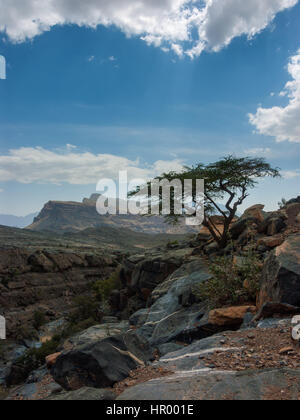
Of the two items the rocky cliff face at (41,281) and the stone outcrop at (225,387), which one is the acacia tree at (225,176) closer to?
the stone outcrop at (225,387)

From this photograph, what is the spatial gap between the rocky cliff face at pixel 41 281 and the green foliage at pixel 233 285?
22.3 m

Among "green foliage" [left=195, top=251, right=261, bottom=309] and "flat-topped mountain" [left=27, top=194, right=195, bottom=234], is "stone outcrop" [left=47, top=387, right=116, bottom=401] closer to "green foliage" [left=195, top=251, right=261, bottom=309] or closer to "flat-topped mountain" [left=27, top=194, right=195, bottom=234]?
"green foliage" [left=195, top=251, right=261, bottom=309]

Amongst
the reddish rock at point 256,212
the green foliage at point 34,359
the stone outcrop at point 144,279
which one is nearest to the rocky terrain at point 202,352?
the reddish rock at point 256,212

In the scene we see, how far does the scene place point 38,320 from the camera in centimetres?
2455

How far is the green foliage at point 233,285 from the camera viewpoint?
6.53 meters

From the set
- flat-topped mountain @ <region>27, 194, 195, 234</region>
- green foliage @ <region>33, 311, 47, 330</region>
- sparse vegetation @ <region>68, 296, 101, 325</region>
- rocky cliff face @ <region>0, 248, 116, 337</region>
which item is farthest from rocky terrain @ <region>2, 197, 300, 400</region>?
flat-topped mountain @ <region>27, 194, 195, 234</region>

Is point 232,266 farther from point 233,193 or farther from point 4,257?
point 4,257

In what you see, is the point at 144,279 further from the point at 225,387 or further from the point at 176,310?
the point at 225,387

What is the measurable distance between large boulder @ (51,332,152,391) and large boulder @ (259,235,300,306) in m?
2.85

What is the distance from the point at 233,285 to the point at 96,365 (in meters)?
4.02

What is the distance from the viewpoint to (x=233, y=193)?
14.0 m

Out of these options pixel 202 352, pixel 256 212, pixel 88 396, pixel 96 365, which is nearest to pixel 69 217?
pixel 256 212
